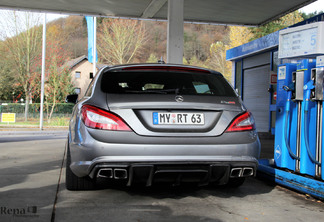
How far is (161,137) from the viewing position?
362 cm

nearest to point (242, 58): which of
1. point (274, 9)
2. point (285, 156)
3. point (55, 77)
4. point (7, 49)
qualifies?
point (274, 9)

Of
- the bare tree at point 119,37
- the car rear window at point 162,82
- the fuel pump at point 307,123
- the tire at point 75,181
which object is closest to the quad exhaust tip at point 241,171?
the car rear window at point 162,82

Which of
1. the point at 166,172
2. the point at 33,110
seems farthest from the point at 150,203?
the point at 33,110

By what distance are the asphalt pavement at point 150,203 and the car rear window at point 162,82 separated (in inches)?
46.0

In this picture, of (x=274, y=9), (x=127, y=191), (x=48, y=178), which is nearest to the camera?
(x=127, y=191)

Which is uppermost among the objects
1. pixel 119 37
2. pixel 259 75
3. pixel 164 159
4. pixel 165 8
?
pixel 119 37

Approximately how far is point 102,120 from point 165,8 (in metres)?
9.86

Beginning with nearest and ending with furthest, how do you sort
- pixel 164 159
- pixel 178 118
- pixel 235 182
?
pixel 164 159 → pixel 178 118 → pixel 235 182

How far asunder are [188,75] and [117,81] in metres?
0.88

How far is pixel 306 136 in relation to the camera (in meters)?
4.49

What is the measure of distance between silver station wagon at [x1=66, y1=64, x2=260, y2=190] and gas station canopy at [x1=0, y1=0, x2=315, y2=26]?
8.85 metres

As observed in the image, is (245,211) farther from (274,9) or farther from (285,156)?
(274,9)

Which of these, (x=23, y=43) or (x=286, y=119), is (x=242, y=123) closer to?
(x=286, y=119)

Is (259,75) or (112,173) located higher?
(259,75)
